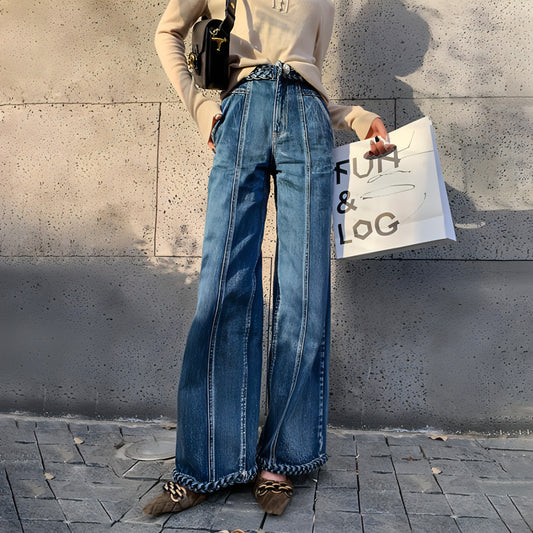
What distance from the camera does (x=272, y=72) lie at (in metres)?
2.42

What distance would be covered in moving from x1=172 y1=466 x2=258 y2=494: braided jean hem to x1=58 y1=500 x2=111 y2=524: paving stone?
0.30 m

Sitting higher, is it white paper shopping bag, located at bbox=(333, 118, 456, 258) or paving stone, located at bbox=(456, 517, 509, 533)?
white paper shopping bag, located at bbox=(333, 118, 456, 258)

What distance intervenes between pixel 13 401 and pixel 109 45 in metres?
2.13

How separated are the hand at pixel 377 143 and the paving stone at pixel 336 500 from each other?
1.41m

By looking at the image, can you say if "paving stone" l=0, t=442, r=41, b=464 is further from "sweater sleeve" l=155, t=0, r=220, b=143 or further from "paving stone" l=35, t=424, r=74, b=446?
"sweater sleeve" l=155, t=0, r=220, b=143

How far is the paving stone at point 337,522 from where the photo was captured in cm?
210

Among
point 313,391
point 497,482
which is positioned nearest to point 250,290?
point 313,391

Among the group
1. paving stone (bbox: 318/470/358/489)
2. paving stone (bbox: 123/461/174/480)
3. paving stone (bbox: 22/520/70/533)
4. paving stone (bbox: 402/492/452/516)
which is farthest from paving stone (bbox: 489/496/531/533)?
paving stone (bbox: 22/520/70/533)

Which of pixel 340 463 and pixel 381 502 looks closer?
pixel 381 502

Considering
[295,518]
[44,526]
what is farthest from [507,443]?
[44,526]

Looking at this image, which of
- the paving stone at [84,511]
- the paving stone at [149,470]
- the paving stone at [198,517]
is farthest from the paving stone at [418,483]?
the paving stone at [84,511]

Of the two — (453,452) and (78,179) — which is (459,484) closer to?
(453,452)

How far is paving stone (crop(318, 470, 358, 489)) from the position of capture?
8.17 feet

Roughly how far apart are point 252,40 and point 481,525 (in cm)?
205
